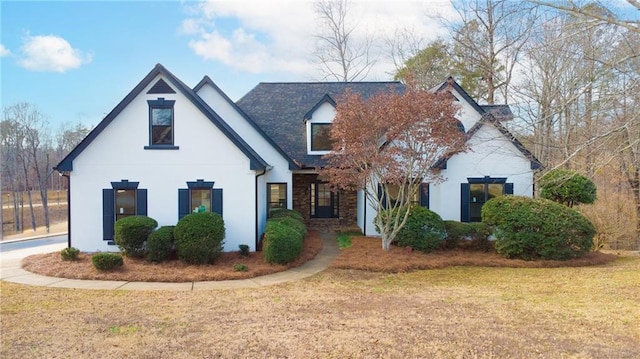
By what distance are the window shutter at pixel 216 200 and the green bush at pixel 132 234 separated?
1.84 m

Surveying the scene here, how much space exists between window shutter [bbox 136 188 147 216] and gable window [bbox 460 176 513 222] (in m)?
11.2

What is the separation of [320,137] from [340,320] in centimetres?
1102

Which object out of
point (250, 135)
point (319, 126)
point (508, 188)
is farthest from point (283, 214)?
point (508, 188)

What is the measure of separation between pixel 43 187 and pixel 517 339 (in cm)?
3658

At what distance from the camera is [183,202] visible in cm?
1213

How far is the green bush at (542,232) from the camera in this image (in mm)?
11828

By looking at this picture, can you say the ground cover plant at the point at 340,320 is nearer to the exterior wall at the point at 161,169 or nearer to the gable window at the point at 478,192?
the exterior wall at the point at 161,169

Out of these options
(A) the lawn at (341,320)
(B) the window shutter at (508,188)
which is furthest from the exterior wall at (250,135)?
(B) the window shutter at (508,188)

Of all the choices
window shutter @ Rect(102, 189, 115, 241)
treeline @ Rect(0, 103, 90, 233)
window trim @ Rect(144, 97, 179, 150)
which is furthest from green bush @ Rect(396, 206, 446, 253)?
treeline @ Rect(0, 103, 90, 233)

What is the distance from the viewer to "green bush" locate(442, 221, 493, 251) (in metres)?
13.0

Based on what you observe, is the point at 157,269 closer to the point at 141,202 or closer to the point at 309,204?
the point at 141,202

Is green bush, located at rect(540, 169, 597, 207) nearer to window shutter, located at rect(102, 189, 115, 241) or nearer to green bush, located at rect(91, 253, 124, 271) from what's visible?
green bush, located at rect(91, 253, 124, 271)

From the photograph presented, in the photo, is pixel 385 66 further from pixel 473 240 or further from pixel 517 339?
pixel 517 339

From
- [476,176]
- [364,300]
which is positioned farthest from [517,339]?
[476,176]
